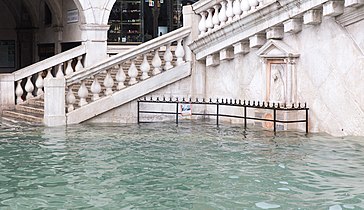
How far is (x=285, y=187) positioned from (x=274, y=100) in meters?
4.74

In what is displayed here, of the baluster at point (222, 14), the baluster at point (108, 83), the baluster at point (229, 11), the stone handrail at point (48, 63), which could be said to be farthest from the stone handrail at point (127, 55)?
the stone handrail at point (48, 63)

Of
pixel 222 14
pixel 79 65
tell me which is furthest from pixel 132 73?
pixel 79 65

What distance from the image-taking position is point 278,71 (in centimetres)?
1166

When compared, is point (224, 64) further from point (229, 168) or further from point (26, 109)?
point (229, 168)

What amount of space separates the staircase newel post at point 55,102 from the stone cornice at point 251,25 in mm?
2718

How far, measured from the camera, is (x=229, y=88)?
13234mm

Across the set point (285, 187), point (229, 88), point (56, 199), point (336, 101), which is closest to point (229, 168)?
point (285, 187)

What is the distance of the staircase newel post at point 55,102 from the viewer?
1283 centimetres

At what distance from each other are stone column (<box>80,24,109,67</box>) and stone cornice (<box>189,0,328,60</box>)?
3169 mm

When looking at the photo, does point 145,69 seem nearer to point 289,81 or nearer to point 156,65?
point 156,65

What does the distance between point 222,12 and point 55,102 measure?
11.4 ft

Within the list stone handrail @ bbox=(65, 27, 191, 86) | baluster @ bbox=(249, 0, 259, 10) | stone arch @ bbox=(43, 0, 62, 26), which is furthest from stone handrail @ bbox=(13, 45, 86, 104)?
baluster @ bbox=(249, 0, 259, 10)

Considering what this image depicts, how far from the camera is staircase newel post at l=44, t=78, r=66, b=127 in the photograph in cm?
1283

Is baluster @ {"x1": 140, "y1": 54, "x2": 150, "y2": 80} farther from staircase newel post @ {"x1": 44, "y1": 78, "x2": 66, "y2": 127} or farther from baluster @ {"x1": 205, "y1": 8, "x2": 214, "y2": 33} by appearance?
staircase newel post @ {"x1": 44, "y1": 78, "x2": 66, "y2": 127}
